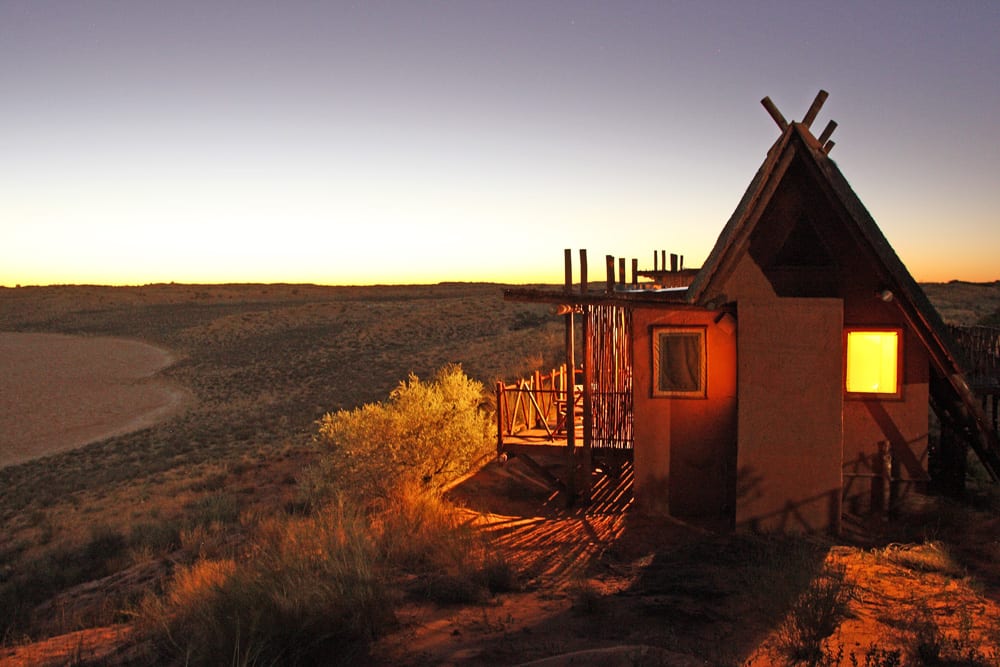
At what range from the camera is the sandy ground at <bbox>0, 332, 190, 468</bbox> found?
2651 cm

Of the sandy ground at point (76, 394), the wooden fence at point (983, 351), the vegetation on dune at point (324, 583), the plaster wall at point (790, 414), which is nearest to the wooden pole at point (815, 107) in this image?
the plaster wall at point (790, 414)

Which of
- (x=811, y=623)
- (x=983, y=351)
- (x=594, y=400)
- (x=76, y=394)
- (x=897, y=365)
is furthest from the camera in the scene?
(x=76, y=394)

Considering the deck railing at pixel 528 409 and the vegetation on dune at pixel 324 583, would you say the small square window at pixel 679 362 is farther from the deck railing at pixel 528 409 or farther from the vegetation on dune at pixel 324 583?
the vegetation on dune at pixel 324 583

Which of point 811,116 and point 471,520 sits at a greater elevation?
point 811,116

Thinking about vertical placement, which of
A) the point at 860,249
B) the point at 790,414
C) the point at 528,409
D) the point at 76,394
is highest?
the point at 860,249

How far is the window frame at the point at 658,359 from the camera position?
9641mm

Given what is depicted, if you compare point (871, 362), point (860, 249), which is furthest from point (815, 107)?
point (871, 362)

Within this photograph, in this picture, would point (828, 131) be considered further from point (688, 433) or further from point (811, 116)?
point (688, 433)

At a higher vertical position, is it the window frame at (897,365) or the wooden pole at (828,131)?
the wooden pole at (828,131)

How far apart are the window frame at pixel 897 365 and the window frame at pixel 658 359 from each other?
1900 millimetres

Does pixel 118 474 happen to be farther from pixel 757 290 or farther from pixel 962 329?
pixel 962 329

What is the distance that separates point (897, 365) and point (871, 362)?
331 mm

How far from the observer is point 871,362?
9383mm

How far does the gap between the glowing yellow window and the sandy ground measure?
25.1 meters
